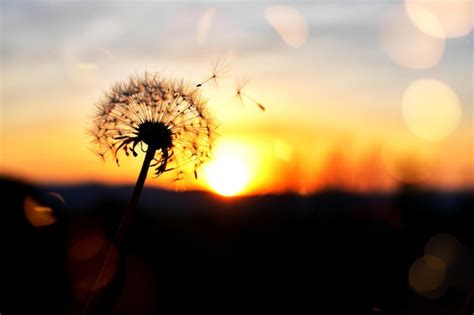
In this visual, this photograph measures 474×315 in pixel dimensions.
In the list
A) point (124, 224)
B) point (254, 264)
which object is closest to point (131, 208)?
point (124, 224)

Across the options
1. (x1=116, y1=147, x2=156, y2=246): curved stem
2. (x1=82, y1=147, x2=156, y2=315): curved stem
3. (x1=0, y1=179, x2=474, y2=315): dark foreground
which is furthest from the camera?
(x1=0, y1=179, x2=474, y2=315): dark foreground

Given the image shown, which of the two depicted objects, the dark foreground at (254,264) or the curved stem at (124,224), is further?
the dark foreground at (254,264)

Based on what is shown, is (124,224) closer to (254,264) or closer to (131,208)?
(131,208)

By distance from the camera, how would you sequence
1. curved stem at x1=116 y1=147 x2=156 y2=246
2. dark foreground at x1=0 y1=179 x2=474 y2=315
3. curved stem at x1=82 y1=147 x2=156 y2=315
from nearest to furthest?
curved stem at x1=82 y1=147 x2=156 y2=315, curved stem at x1=116 y1=147 x2=156 y2=246, dark foreground at x1=0 y1=179 x2=474 y2=315

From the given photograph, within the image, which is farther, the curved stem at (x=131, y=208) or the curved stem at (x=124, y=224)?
the curved stem at (x=131, y=208)

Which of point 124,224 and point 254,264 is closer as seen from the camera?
point 124,224

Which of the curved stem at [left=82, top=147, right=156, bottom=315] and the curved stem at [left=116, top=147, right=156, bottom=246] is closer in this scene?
the curved stem at [left=82, top=147, right=156, bottom=315]

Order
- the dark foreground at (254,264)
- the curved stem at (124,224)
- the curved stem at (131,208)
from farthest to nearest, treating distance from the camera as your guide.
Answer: the dark foreground at (254,264) → the curved stem at (131,208) → the curved stem at (124,224)

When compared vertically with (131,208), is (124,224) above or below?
below

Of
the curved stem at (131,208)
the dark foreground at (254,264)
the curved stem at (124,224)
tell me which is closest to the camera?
the curved stem at (124,224)
